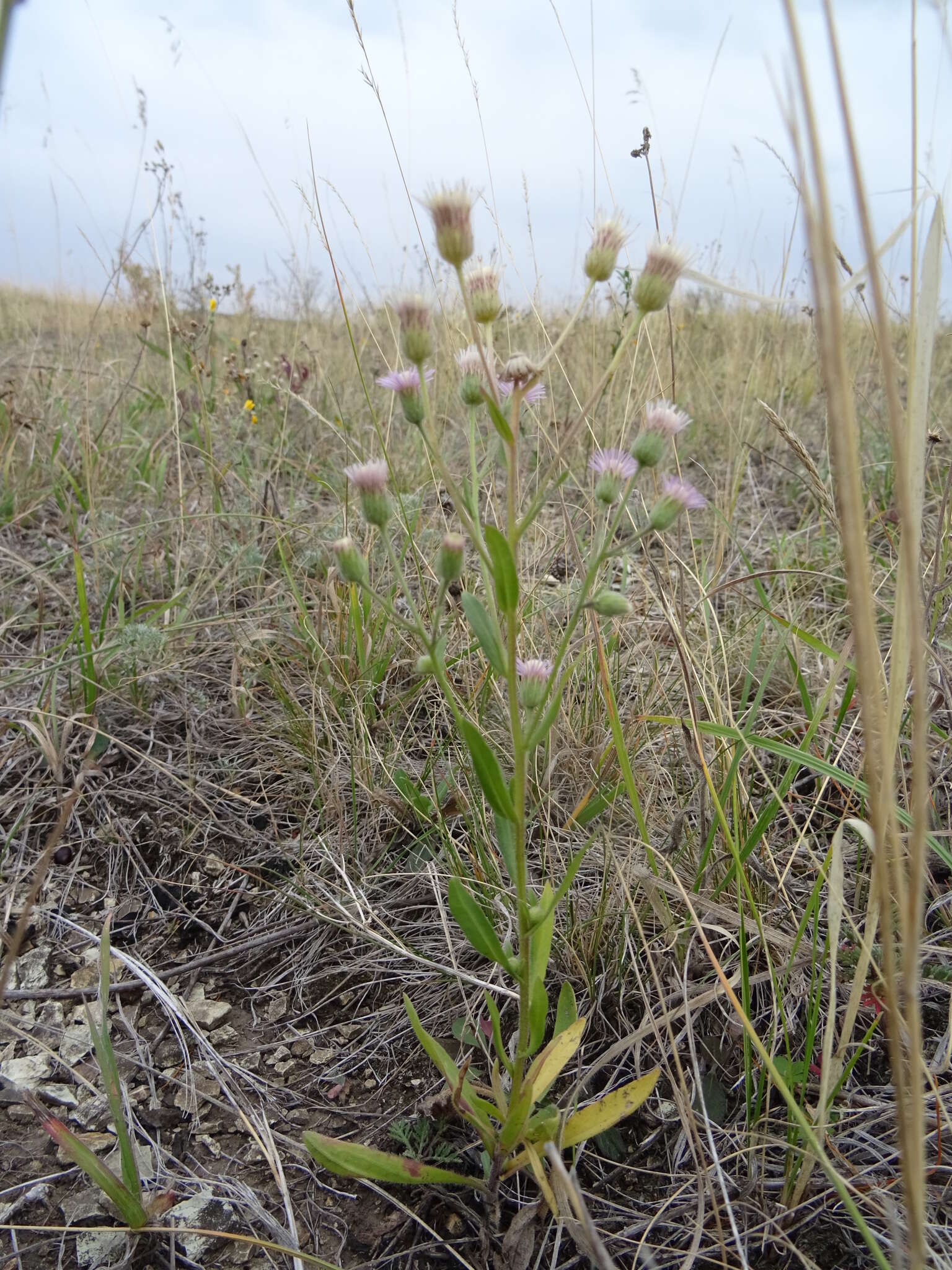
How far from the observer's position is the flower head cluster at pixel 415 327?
0.85 metres

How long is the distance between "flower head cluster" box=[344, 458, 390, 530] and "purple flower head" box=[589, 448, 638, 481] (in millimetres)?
246

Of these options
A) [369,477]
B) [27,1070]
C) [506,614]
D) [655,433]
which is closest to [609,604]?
[506,614]

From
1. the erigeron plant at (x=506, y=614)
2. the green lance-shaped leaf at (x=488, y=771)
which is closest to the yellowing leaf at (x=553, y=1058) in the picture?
the erigeron plant at (x=506, y=614)

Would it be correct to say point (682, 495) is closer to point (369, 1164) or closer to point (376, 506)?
point (376, 506)

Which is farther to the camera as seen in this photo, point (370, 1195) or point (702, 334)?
point (702, 334)

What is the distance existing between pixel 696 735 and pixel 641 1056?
0.45 meters

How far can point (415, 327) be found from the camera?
85 centimetres

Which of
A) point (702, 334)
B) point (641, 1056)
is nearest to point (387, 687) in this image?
point (641, 1056)

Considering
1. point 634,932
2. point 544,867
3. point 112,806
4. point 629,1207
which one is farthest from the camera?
point 112,806

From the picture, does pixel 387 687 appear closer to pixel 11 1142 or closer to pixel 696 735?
pixel 696 735

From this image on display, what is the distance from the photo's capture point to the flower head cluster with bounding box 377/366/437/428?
862mm

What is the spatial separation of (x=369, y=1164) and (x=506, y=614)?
627 millimetres

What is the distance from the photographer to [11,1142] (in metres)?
1.01

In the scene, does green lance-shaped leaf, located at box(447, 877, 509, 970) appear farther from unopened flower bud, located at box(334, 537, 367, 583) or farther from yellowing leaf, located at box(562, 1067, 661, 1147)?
unopened flower bud, located at box(334, 537, 367, 583)
